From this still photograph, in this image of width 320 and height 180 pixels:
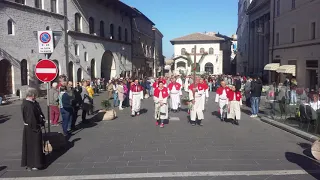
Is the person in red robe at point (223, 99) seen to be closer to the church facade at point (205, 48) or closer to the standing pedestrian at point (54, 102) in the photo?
the standing pedestrian at point (54, 102)

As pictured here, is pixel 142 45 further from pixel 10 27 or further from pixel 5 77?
pixel 5 77

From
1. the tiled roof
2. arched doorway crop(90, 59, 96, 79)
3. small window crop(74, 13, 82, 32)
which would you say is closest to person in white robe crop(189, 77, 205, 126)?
small window crop(74, 13, 82, 32)

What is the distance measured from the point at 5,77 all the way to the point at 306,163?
61.3 ft

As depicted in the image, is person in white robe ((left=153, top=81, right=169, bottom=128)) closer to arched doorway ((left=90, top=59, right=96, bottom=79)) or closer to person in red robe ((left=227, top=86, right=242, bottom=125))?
person in red robe ((left=227, top=86, right=242, bottom=125))

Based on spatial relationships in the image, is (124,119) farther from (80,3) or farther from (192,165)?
(80,3)

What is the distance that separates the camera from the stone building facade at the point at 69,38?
2066 cm

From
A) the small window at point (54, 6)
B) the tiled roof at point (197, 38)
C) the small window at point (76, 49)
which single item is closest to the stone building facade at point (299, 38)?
the small window at point (76, 49)

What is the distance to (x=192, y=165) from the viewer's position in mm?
7117

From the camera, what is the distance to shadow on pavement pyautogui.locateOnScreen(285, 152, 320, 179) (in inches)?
263

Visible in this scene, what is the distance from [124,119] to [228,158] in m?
7.22

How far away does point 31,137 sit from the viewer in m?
6.78

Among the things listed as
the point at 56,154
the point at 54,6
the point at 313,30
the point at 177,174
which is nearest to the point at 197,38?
the point at 313,30

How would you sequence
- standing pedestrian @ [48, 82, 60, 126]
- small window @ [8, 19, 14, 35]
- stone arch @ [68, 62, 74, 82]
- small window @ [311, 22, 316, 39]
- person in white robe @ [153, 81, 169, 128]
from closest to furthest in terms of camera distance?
standing pedestrian @ [48, 82, 60, 126]
person in white robe @ [153, 81, 169, 128]
small window @ [8, 19, 14, 35]
small window @ [311, 22, 316, 39]
stone arch @ [68, 62, 74, 82]

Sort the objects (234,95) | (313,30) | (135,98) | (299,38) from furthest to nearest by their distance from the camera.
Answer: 1. (299,38)
2. (313,30)
3. (135,98)
4. (234,95)
